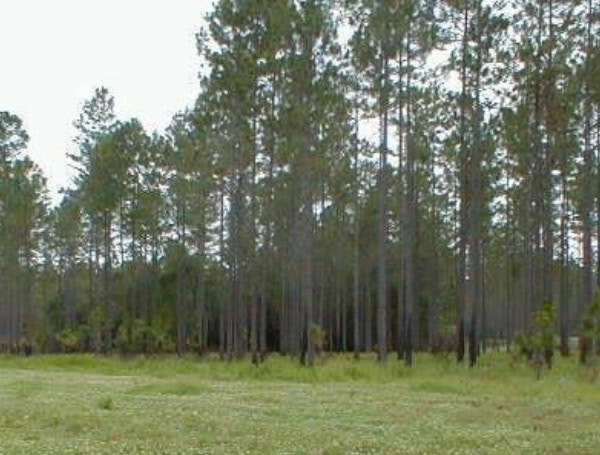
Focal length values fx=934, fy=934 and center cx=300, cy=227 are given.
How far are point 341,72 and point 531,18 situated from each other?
745 cm

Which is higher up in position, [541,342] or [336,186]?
[336,186]

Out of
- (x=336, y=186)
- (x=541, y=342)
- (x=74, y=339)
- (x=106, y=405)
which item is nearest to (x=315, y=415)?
(x=106, y=405)

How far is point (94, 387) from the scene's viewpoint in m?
24.0

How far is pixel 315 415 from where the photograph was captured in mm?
15930

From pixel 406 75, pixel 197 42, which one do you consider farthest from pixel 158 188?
pixel 406 75

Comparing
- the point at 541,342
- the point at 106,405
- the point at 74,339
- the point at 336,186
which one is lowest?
the point at 74,339

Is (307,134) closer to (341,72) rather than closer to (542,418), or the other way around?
(341,72)

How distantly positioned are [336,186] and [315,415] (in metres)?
30.5

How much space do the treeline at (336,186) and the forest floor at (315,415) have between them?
7.47 metres

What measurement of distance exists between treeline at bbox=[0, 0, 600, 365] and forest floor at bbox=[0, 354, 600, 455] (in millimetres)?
7474

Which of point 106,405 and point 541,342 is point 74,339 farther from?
point 106,405

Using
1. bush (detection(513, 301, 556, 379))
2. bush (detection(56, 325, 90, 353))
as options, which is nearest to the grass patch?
bush (detection(513, 301, 556, 379))

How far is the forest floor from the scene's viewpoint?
11758mm

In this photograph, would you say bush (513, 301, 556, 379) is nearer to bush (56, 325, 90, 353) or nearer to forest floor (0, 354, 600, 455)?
forest floor (0, 354, 600, 455)
